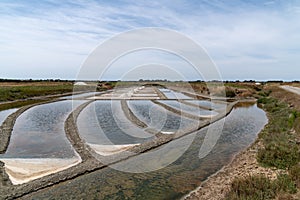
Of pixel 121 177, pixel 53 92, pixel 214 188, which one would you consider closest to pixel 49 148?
pixel 121 177

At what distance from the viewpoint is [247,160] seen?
365 inches

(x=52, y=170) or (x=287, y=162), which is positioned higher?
(x=287, y=162)

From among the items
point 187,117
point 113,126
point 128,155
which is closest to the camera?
point 128,155

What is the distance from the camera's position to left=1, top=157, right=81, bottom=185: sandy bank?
7.93 meters

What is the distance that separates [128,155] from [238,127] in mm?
9386

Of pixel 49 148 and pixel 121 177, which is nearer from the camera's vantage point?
pixel 121 177

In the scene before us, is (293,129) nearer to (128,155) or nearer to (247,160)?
(247,160)

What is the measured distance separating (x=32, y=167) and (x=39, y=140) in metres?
4.24

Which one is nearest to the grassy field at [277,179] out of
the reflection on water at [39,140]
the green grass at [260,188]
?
the green grass at [260,188]

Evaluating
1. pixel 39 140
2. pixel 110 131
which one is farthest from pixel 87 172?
pixel 110 131

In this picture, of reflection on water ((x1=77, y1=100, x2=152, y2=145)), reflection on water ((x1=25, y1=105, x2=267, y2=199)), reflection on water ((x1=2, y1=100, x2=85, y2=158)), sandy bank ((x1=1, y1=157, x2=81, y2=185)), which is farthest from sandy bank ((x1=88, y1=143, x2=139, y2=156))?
reflection on water ((x1=25, y1=105, x2=267, y2=199))

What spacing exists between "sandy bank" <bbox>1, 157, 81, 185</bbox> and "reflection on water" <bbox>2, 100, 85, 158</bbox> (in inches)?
25.7

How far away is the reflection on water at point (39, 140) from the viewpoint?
10516 millimetres

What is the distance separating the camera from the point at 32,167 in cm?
873
